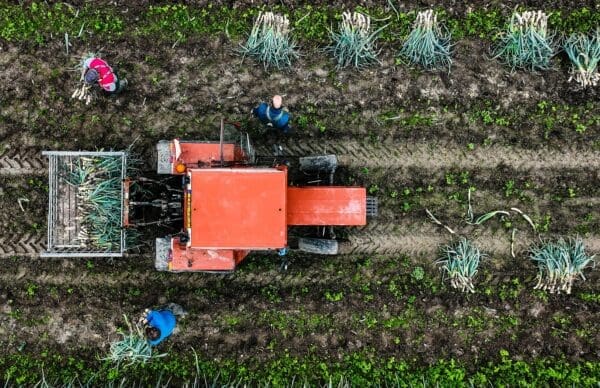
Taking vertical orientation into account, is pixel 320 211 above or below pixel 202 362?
above

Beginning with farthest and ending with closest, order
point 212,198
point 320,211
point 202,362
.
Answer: point 202,362 < point 320,211 < point 212,198

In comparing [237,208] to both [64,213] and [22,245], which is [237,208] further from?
[22,245]

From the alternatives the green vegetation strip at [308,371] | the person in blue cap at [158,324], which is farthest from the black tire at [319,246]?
the person in blue cap at [158,324]

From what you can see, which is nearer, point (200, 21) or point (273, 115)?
point (273, 115)

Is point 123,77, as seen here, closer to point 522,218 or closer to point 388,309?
point 388,309

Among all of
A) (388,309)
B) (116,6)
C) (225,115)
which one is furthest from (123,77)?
(388,309)

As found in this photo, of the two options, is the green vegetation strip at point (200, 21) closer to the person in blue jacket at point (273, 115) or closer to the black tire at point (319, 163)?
the person in blue jacket at point (273, 115)

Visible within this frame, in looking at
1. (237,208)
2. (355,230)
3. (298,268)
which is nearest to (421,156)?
(355,230)
